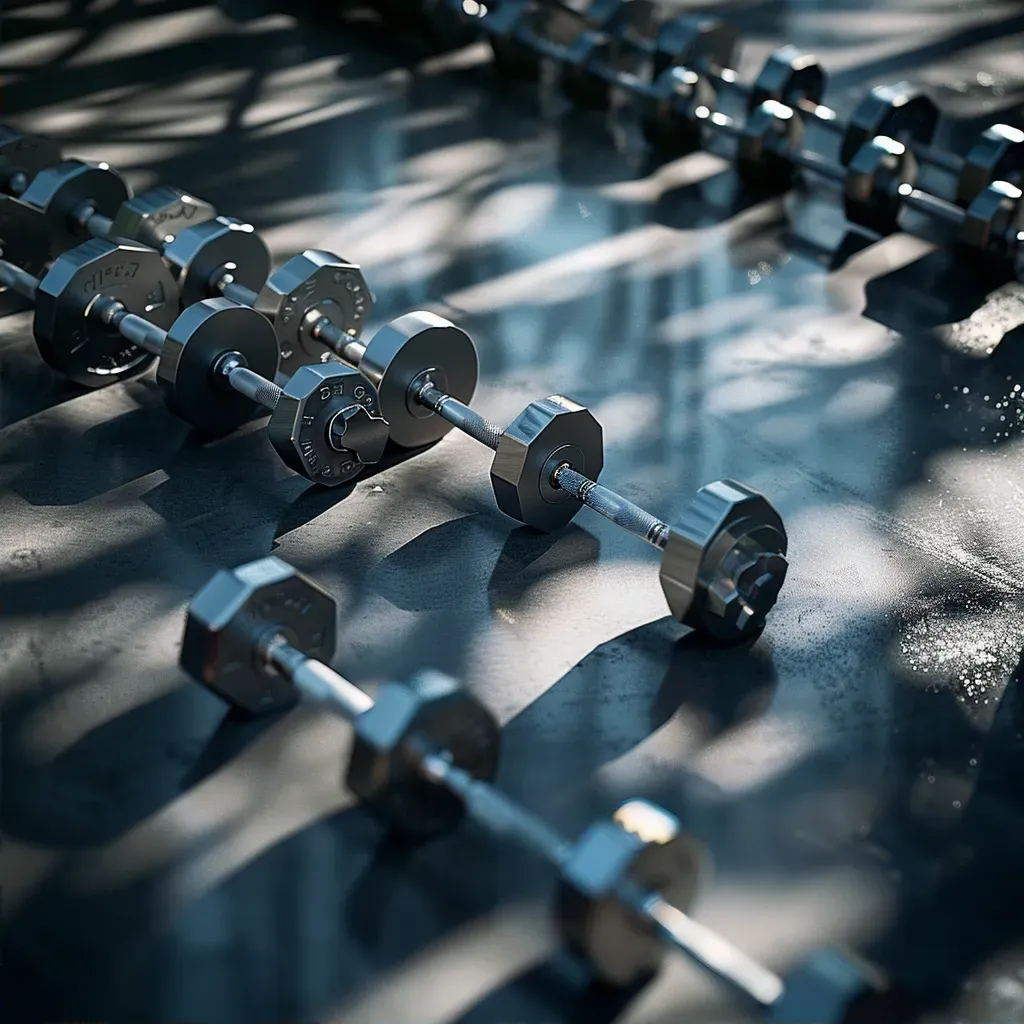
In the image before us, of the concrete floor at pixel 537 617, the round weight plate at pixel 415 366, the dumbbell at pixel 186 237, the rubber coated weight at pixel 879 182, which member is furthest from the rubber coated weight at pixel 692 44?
the round weight plate at pixel 415 366

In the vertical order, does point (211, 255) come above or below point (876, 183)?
above

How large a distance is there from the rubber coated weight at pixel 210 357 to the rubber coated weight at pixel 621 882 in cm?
130

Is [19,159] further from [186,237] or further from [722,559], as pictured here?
[722,559]

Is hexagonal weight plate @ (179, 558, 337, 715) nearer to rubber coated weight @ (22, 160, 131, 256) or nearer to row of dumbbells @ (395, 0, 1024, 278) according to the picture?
rubber coated weight @ (22, 160, 131, 256)

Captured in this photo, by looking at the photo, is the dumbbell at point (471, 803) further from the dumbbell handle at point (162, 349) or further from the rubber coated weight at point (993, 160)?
the rubber coated weight at point (993, 160)

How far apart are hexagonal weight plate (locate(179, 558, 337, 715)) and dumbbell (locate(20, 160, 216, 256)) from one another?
1262 millimetres

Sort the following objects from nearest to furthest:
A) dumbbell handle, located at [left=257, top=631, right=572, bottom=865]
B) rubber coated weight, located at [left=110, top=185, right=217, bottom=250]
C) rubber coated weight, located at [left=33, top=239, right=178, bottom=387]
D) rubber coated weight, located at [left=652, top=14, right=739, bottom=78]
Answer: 1. dumbbell handle, located at [left=257, top=631, right=572, bottom=865]
2. rubber coated weight, located at [left=33, top=239, right=178, bottom=387]
3. rubber coated weight, located at [left=110, top=185, right=217, bottom=250]
4. rubber coated weight, located at [left=652, top=14, right=739, bottom=78]

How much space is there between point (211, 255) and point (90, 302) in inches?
10.7

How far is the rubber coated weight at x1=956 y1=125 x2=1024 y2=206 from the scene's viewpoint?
11.3 feet

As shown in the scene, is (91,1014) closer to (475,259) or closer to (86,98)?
(475,259)

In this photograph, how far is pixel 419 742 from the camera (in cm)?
178

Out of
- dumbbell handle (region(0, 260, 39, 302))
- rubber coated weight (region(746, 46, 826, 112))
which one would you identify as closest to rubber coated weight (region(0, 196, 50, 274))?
dumbbell handle (region(0, 260, 39, 302))

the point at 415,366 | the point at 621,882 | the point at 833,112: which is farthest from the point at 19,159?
the point at 621,882

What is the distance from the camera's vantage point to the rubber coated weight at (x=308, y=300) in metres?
2.78
